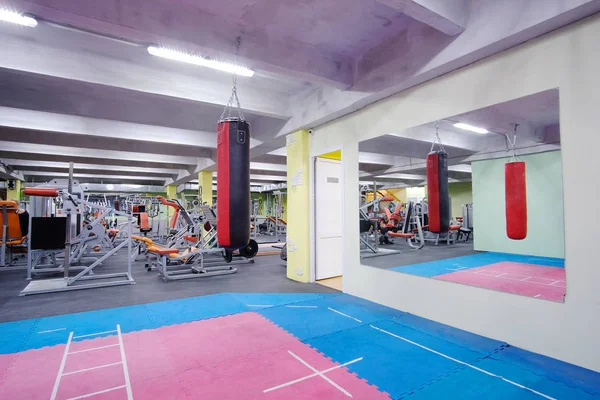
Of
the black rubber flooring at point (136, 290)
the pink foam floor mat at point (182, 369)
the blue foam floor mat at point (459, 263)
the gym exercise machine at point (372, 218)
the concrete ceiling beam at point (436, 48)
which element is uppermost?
the concrete ceiling beam at point (436, 48)

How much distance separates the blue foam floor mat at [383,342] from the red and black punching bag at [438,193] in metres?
1.05

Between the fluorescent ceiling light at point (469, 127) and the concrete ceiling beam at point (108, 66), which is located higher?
the concrete ceiling beam at point (108, 66)

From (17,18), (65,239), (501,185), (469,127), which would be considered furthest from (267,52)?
(65,239)

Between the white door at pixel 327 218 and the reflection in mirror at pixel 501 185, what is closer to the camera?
the reflection in mirror at pixel 501 185

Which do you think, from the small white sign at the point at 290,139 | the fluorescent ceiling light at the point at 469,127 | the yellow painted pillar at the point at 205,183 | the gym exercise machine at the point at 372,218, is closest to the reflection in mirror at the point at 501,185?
the fluorescent ceiling light at the point at 469,127

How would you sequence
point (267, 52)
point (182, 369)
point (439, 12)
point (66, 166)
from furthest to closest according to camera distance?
point (66, 166)
point (267, 52)
point (439, 12)
point (182, 369)

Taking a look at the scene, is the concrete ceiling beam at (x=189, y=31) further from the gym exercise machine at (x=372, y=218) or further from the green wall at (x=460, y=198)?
the green wall at (x=460, y=198)

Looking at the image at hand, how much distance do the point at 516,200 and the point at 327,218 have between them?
295cm

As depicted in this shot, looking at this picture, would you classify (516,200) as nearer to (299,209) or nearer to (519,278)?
(519,278)

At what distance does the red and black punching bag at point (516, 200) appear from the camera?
9.37 feet

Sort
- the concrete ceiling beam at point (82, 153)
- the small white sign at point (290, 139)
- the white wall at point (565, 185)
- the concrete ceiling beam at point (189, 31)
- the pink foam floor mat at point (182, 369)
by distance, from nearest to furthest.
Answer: the pink foam floor mat at point (182, 369) < the white wall at point (565, 185) < the concrete ceiling beam at point (189, 31) < the small white sign at point (290, 139) < the concrete ceiling beam at point (82, 153)

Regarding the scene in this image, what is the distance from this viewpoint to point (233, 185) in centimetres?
243

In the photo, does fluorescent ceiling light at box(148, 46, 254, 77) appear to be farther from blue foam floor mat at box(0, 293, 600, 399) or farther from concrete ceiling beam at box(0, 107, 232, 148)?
concrete ceiling beam at box(0, 107, 232, 148)

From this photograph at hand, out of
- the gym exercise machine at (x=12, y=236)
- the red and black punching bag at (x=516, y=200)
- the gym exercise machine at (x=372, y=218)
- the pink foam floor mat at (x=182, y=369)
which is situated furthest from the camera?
the gym exercise machine at (x=12, y=236)
